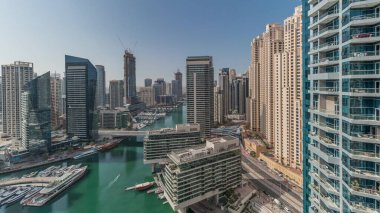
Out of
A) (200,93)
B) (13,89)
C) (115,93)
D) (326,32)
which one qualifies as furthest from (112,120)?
(326,32)

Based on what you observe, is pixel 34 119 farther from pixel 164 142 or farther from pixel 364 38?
pixel 364 38

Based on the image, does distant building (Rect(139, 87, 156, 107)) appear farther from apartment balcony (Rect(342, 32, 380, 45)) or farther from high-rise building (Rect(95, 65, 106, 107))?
apartment balcony (Rect(342, 32, 380, 45))

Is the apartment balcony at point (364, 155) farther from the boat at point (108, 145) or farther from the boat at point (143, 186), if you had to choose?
the boat at point (108, 145)

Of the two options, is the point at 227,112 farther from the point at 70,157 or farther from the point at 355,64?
the point at 355,64

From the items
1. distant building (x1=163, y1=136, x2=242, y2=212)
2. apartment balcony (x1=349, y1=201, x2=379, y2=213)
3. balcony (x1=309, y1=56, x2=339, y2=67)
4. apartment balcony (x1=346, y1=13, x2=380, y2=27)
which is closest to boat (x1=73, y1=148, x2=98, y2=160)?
distant building (x1=163, y1=136, x2=242, y2=212)

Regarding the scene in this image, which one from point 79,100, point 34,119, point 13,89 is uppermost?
point 13,89

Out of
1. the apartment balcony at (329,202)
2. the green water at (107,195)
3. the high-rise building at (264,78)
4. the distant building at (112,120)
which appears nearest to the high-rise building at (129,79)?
the distant building at (112,120)

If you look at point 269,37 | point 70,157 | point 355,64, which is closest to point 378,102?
point 355,64
